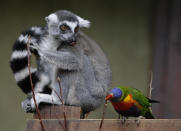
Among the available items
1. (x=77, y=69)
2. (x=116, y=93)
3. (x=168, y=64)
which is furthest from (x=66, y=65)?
(x=168, y=64)

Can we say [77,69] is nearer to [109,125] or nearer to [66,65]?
[66,65]

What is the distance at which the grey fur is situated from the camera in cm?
363

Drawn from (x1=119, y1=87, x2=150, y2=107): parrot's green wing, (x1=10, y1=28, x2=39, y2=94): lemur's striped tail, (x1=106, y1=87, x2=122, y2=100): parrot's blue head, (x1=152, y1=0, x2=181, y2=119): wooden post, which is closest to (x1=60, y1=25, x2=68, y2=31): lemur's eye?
(x1=10, y1=28, x2=39, y2=94): lemur's striped tail

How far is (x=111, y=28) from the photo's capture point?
565 centimetres

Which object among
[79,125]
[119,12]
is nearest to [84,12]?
[119,12]

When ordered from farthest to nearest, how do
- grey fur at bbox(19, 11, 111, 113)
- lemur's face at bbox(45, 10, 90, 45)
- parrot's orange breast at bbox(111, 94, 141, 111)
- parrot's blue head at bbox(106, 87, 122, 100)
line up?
lemur's face at bbox(45, 10, 90, 45)
grey fur at bbox(19, 11, 111, 113)
parrot's orange breast at bbox(111, 94, 141, 111)
parrot's blue head at bbox(106, 87, 122, 100)

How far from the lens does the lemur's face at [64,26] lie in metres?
3.86

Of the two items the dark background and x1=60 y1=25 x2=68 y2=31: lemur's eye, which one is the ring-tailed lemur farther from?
the dark background

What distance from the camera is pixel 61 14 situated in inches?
159

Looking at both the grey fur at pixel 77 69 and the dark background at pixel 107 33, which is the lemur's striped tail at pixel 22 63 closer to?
the grey fur at pixel 77 69

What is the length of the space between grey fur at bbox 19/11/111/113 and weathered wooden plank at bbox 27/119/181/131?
2.40 feet

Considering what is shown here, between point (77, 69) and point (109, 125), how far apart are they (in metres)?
1.08

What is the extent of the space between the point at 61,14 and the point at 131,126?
165cm

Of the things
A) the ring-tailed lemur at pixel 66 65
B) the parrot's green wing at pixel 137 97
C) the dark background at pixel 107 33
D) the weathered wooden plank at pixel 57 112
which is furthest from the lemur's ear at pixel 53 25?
the dark background at pixel 107 33
